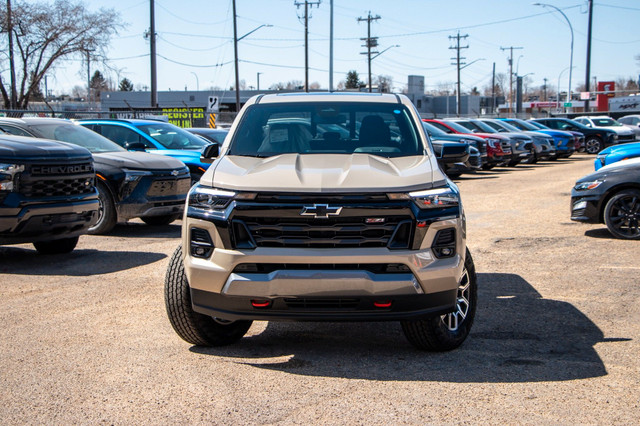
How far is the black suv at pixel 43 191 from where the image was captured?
841 cm

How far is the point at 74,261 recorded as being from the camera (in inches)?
364

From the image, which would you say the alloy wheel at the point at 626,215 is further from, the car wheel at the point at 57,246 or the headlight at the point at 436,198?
the car wheel at the point at 57,246

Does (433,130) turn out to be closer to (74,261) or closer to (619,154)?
(619,154)

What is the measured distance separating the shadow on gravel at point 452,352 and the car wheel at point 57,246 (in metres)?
4.73

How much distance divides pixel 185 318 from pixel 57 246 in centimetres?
528

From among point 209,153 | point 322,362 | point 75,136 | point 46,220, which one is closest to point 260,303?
point 322,362

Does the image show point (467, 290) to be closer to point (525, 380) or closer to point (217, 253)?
point (525, 380)

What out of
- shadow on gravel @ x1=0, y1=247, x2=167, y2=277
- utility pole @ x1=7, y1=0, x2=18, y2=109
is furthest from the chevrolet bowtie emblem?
utility pole @ x1=7, y1=0, x2=18, y2=109

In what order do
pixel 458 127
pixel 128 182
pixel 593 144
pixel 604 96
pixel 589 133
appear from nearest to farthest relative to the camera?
pixel 128 182
pixel 458 127
pixel 589 133
pixel 593 144
pixel 604 96

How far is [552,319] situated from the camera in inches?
244

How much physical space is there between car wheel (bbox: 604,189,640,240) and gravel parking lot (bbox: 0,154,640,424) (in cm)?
224

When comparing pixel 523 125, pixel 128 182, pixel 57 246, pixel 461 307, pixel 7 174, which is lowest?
pixel 57 246

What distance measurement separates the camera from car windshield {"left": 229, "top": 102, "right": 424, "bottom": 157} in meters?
5.79

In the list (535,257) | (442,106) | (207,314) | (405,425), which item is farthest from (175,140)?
(442,106)
